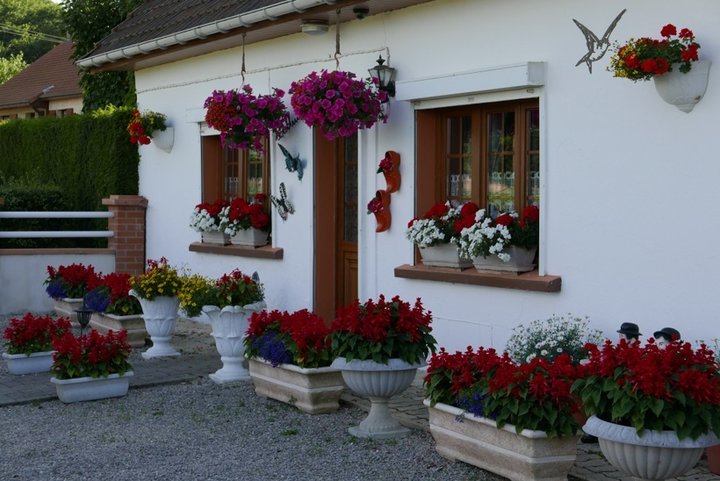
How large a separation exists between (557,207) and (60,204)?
9.51 meters

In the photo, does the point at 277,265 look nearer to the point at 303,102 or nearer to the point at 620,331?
the point at 303,102

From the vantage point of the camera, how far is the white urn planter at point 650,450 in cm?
479

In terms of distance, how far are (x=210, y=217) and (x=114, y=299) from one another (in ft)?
4.91

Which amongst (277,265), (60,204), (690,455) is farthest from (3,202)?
(690,455)

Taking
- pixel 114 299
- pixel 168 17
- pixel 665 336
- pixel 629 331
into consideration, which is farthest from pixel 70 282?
pixel 665 336

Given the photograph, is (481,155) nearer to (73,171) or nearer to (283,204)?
(283,204)

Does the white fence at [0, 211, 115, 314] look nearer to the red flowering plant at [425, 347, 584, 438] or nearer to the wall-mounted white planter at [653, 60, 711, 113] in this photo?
the red flowering plant at [425, 347, 584, 438]

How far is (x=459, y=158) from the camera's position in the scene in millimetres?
8547

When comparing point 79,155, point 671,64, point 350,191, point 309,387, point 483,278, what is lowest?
point 309,387

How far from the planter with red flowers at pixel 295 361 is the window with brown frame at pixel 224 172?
12.9ft

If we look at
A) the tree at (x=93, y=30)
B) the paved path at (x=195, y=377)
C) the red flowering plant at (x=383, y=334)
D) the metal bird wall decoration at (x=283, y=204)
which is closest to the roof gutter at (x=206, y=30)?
the metal bird wall decoration at (x=283, y=204)

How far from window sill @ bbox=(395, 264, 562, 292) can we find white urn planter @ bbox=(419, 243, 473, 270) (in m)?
0.04

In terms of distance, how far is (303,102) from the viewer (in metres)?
8.57

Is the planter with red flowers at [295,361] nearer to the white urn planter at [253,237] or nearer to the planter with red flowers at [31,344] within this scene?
the planter with red flowers at [31,344]
